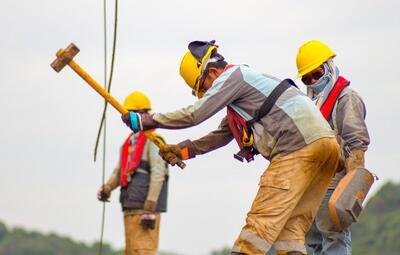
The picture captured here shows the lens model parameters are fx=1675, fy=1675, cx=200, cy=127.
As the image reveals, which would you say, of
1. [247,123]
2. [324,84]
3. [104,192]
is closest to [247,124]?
[247,123]

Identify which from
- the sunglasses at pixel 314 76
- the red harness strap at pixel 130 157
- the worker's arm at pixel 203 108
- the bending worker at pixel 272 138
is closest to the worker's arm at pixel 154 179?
the red harness strap at pixel 130 157

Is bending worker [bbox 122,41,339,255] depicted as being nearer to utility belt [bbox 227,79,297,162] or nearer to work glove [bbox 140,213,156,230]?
utility belt [bbox 227,79,297,162]

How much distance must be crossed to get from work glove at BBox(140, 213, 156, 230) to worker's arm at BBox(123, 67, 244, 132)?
6.27 metres

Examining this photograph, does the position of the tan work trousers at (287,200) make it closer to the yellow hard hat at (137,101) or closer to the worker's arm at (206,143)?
the worker's arm at (206,143)

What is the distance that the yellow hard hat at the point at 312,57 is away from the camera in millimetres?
14844

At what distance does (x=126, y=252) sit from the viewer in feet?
64.9

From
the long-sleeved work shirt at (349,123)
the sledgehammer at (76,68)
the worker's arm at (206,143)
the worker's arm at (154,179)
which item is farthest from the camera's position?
the worker's arm at (154,179)

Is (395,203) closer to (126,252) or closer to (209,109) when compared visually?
(126,252)

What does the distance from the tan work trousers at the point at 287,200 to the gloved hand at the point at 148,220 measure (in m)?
6.20

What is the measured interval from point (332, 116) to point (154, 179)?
5.06 meters

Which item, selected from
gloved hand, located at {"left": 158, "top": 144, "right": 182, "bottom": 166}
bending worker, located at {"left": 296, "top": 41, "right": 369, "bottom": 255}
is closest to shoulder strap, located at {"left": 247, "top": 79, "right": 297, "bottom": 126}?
gloved hand, located at {"left": 158, "top": 144, "right": 182, "bottom": 166}

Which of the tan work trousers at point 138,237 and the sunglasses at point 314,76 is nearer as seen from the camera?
the sunglasses at point 314,76

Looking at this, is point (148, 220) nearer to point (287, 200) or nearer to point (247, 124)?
point (247, 124)

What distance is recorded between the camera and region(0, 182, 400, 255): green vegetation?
128ft
